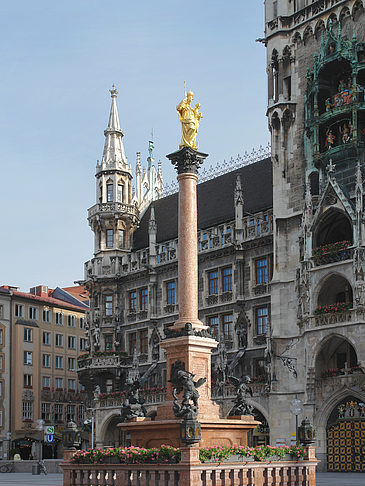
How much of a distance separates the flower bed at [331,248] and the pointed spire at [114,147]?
2421cm

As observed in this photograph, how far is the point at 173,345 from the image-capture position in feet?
90.6

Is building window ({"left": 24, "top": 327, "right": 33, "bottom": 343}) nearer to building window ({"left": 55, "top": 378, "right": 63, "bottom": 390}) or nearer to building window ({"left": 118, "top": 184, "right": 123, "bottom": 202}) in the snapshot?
building window ({"left": 55, "top": 378, "right": 63, "bottom": 390})

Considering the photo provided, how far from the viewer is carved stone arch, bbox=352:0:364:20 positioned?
47219mm

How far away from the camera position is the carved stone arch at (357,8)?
4722cm

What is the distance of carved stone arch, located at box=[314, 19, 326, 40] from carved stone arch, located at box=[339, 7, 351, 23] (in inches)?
49.5

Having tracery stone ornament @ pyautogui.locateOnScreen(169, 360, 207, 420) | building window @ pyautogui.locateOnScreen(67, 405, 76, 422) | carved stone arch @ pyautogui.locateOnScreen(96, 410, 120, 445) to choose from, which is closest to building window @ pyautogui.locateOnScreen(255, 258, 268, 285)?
carved stone arch @ pyautogui.locateOnScreen(96, 410, 120, 445)

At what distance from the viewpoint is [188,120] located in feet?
99.7

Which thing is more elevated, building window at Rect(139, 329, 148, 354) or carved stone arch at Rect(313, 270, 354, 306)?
carved stone arch at Rect(313, 270, 354, 306)

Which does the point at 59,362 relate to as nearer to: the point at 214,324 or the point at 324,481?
the point at 214,324

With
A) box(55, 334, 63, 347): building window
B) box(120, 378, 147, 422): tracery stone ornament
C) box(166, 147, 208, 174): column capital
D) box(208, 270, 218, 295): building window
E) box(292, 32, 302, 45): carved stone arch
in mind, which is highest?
box(292, 32, 302, 45): carved stone arch

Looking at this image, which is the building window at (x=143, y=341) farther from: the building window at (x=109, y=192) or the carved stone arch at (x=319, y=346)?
the carved stone arch at (x=319, y=346)

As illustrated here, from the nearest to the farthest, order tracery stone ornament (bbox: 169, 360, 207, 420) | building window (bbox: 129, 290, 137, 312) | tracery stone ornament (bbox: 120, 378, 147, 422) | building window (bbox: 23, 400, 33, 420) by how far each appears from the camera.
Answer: tracery stone ornament (bbox: 169, 360, 207, 420), tracery stone ornament (bbox: 120, 378, 147, 422), building window (bbox: 129, 290, 137, 312), building window (bbox: 23, 400, 33, 420)

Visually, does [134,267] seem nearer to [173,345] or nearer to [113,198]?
[113,198]

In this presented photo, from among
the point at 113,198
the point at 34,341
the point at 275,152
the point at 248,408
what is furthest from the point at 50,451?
the point at 248,408
